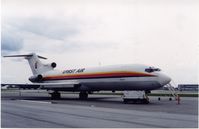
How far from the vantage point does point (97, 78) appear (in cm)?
3109

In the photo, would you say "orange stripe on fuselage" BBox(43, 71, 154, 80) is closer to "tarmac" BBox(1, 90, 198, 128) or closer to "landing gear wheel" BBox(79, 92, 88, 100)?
"landing gear wheel" BBox(79, 92, 88, 100)

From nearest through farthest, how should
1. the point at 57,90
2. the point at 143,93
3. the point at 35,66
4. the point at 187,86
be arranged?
the point at 143,93, the point at 57,90, the point at 35,66, the point at 187,86

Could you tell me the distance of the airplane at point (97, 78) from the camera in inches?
1045

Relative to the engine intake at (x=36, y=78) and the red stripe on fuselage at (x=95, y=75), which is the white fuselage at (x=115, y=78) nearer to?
the red stripe on fuselage at (x=95, y=75)

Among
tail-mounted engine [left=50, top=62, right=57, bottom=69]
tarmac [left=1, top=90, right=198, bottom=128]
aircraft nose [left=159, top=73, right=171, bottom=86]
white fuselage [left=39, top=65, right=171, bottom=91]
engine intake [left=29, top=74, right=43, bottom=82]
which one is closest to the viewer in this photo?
tarmac [left=1, top=90, right=198, bottom=128]

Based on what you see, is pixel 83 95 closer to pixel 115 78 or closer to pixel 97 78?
pixel 97 78

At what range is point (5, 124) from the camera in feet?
36.6

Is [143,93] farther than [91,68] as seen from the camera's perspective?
No

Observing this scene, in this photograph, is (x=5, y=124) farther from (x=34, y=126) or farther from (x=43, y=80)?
(x=43, y=80)

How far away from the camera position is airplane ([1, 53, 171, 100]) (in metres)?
26.5

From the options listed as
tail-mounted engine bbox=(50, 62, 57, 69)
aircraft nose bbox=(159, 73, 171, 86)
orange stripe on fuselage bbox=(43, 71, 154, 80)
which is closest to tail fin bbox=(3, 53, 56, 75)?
tail-mounted engine bbox=(50, 62, 57, 69)

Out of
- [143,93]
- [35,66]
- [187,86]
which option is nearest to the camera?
[143,93]

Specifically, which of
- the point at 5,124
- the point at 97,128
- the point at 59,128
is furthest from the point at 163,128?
the point at 5,124

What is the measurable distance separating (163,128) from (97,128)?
209cm
